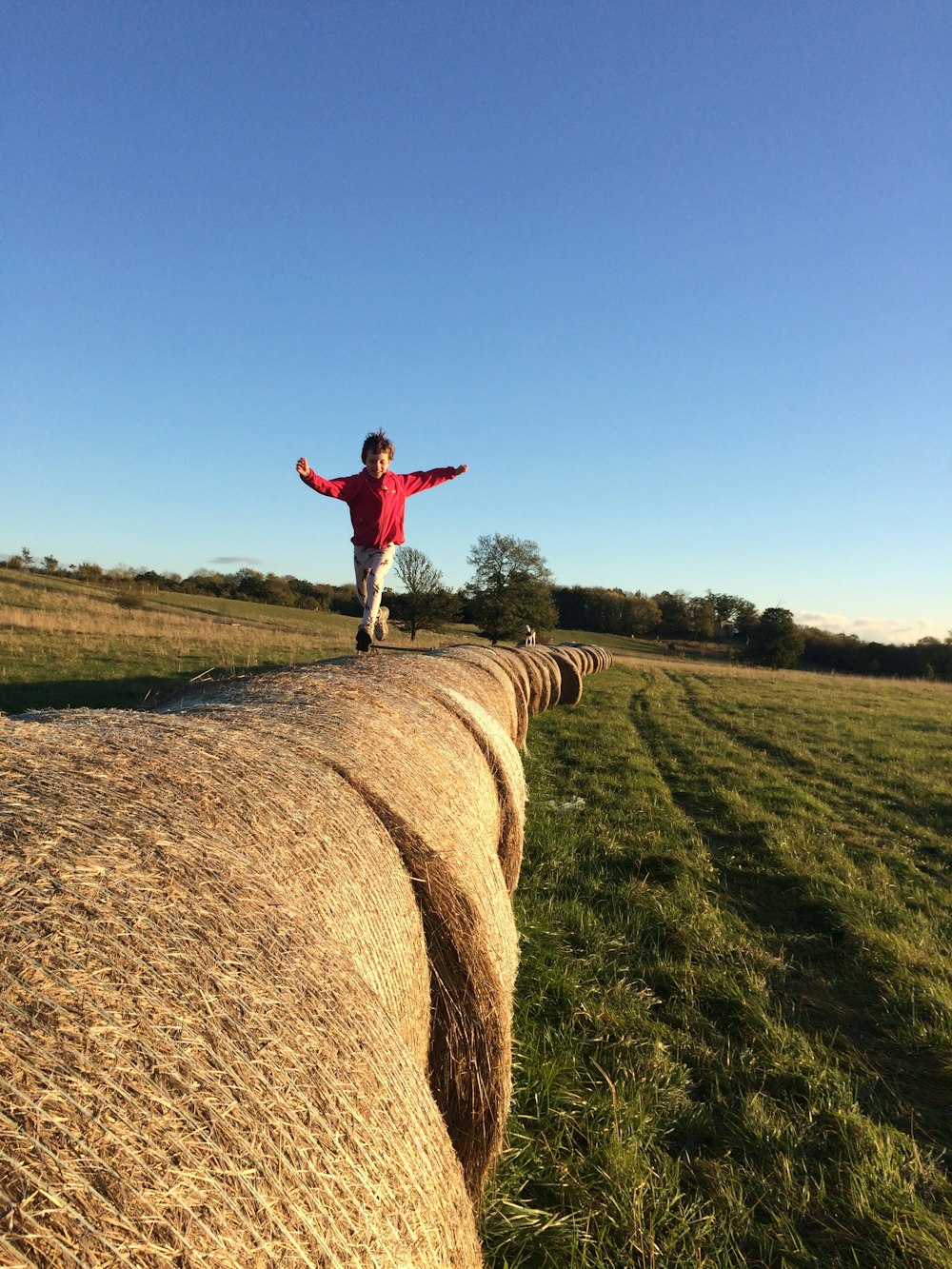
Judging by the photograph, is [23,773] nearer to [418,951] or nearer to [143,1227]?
[143,1227]

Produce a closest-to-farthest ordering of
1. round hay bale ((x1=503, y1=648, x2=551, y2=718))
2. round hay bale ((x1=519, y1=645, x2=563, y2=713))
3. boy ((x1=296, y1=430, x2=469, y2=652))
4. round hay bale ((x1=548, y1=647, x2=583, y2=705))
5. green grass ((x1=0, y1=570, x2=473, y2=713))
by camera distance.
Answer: boy ((x1=296, y1=430, x2=469, y2=652)) < green grass ((x1=0, y1=570, x2=473, y2=713)) < round hay bale ((x1=503, y1=648, x2=551, y2=718)) < round hay bale ((x1=519, y1=645, x2=563, y2=713)) < round hay bale ((x1=548, y1=647, x2=583, y2=705))

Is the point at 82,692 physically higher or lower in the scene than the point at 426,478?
lower

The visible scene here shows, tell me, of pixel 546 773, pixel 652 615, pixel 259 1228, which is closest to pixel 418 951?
pixel 259 1228

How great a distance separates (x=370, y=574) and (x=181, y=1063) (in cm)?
765

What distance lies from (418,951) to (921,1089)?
10.0ft

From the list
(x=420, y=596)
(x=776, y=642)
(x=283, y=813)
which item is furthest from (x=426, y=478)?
(x=776, y=642)

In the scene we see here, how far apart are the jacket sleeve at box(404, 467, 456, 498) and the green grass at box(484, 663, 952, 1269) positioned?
408 centimetres

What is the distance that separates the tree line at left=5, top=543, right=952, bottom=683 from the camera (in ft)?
164

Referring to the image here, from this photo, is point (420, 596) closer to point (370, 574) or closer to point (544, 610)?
point (544, 610)

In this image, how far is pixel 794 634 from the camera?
68562 mm

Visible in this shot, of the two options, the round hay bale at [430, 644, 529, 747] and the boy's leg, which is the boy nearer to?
the boy's leg

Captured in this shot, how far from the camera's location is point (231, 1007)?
4.58 feet

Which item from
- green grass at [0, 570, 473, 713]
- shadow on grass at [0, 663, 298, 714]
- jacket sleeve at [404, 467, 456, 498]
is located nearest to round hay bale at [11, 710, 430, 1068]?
green grass at [0, 570, 473, 713]

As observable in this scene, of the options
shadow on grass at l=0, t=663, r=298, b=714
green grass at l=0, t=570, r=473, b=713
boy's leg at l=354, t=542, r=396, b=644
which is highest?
boy's leg at l=354, t=542, r=396, b=644
